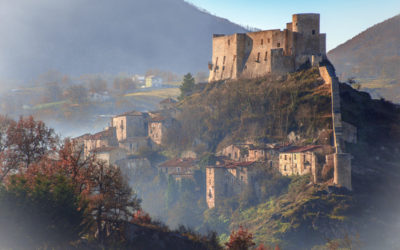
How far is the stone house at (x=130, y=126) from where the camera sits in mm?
102438

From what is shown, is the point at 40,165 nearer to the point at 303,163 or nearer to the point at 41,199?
the point at 41,199

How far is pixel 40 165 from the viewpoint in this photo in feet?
153

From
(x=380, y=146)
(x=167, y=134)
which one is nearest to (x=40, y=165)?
(x=380, y=146)

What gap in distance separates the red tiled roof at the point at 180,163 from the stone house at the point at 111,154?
6157 mm

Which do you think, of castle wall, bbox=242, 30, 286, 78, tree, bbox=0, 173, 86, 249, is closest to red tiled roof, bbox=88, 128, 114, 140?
castle wall, bbox=242, 30, 286, 78

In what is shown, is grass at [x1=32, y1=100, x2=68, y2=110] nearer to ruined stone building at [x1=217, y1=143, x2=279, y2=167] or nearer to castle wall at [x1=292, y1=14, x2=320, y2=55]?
ruined stone building at [x1=217, y1=143, x2=279, y2=167]

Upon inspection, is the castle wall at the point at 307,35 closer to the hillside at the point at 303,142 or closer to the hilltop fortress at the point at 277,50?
the hilltop fortress at the point at 277,50

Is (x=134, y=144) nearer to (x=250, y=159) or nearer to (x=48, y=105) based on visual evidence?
(x=250, y=159)

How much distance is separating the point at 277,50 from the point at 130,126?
23.8m

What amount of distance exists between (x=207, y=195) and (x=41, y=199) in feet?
152

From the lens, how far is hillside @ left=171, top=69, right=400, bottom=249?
72875 mm

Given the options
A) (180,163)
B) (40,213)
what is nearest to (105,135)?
(180,163)

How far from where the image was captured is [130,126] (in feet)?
337

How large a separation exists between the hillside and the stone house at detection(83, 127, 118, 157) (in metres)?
9.53
